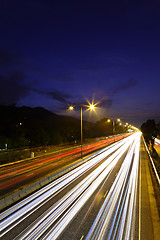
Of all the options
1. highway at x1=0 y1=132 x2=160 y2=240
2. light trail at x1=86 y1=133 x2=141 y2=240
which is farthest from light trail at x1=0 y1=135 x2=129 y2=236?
light trail at x1=86 y1=133 x2=141 y2=240

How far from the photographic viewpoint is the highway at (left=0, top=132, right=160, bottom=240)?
6.57 m

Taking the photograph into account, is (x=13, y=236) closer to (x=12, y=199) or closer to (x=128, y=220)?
(x=12, y=199)

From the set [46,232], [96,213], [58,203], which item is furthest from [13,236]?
[96,213]

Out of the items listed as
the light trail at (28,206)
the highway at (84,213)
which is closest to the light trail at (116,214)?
the highway at (84,213)

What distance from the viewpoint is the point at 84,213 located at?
813 centimetres

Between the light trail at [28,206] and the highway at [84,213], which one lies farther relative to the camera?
the light trail at [28,206]

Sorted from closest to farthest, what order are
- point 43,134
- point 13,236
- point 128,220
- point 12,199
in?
1. point 13,236
2. point 128,220
3. point 12,199
4. point 43,134

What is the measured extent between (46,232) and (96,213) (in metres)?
2.92

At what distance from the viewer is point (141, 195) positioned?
10.5m

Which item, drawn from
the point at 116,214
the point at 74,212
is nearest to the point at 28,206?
the point at 74,212

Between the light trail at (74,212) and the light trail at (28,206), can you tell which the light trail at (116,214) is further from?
the light trail at (28,206)

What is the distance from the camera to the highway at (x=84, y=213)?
21.6 ft

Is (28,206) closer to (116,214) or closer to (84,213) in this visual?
(84,213)

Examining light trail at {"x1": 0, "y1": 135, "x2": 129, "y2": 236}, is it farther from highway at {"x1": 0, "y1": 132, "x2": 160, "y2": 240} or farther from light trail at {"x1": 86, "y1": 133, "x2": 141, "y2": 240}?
light trail at {"x1": 86, "y1": 133, "x2": 141, "y2": 240}
